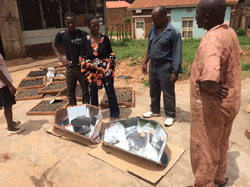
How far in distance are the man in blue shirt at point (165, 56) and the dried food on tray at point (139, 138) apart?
67 centimetres

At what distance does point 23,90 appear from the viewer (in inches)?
230

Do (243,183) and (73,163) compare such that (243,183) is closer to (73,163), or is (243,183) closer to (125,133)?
(125,133)

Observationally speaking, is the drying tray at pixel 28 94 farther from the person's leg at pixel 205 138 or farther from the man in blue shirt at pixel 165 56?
the person's leg at pixel 205 138

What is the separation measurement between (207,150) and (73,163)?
1849 mm

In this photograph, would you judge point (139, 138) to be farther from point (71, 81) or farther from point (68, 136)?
point (71, 81)

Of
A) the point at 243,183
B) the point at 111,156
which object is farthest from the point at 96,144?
the point at 243,183

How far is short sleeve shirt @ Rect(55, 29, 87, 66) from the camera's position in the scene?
3.75 meters

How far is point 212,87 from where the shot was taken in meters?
1.61

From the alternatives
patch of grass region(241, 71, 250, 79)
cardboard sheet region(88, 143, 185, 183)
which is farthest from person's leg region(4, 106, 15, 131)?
patch of grass region(241, 71, 250, 79)

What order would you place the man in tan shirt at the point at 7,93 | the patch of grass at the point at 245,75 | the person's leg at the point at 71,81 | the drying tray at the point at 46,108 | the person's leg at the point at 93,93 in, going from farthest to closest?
the patch of grass at the point at 245,75, the drying tray at the point at 46,108, the person's leg at the point at 71,81, the person's leg at the point at 93,93, the man in tan shirt at the point at 7,93

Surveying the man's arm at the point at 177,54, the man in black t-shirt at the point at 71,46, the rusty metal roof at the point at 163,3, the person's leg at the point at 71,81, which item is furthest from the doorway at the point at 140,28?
the man's arm at the point at 177,54

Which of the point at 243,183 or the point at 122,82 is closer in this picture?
the point at 243,183

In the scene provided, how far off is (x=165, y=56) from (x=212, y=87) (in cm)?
194

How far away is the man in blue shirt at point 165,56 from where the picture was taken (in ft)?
10.9
